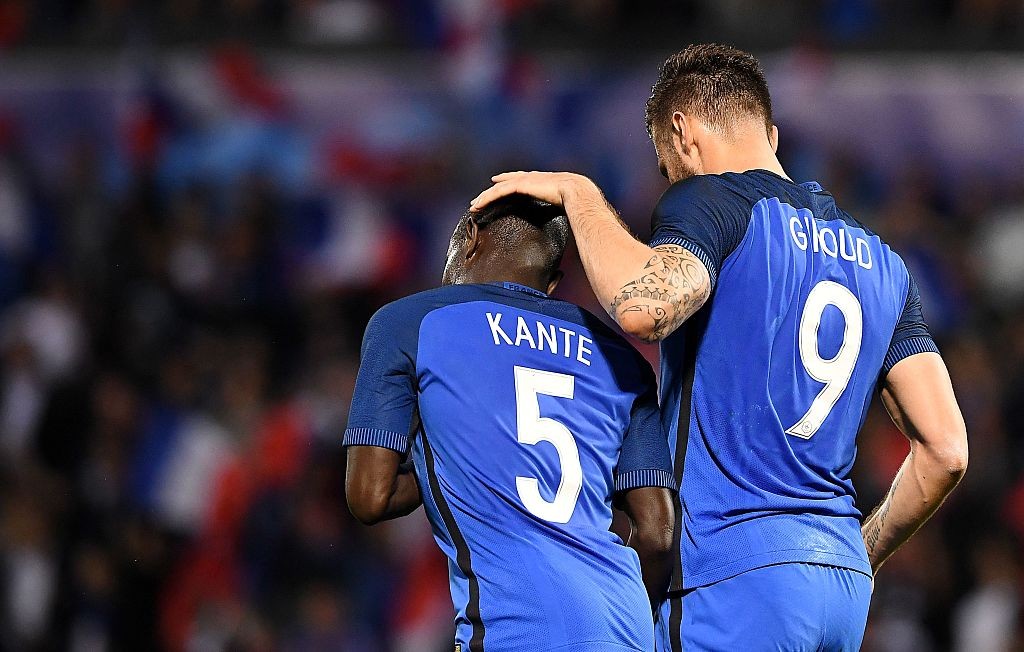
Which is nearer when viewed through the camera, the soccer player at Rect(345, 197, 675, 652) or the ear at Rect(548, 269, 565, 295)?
the soccer player at Rect(345, 197, 675, 652)

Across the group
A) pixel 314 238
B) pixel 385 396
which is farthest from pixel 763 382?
pixel 314 238

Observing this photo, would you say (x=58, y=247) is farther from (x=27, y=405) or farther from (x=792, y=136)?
(x=792, y=136)

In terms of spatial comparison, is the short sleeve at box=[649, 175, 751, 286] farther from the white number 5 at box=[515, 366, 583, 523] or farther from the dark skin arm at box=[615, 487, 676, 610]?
the dark skin arm at box=[615, 487, 676, 610]

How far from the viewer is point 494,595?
2.87 metres

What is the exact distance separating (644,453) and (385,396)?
595mm

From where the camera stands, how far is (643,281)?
2.84 m

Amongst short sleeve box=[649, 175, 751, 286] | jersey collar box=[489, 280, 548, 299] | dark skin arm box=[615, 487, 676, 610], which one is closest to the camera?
short sleeve box=[649, 175, 751, 286]

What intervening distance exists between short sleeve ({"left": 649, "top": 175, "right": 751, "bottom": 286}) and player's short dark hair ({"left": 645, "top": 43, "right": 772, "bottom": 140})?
0.78ft

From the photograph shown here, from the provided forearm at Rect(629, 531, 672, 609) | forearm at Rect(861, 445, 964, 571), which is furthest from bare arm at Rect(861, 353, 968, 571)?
forearm at Rect(629, 531, 672, 609)

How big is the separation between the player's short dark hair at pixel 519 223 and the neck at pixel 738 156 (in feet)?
1.23

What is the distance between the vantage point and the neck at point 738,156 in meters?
3.23

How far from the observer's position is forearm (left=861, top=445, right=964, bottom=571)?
3336mm

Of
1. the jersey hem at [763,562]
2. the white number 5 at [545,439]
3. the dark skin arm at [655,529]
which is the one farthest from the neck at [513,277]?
the jersey hem at [763,562]

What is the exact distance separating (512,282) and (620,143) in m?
7.03
